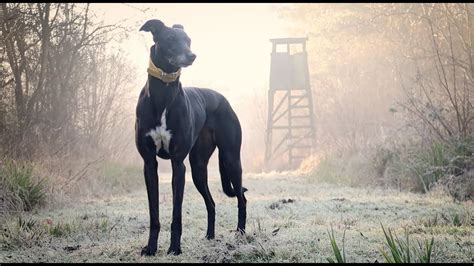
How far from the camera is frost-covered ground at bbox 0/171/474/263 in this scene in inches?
161

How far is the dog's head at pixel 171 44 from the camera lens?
179 inches

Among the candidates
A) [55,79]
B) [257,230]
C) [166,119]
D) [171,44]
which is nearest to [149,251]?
[166,119]

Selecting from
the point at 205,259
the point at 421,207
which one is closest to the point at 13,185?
the point at 205,259

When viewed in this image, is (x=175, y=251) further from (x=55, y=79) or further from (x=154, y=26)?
(x=55, y=79)

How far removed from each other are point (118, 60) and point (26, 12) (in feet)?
17.5

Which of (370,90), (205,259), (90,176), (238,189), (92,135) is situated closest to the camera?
(205,259)

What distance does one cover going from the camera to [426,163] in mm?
8828

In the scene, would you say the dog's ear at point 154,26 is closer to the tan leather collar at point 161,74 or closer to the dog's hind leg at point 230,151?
the tan leather collar at point 161,74

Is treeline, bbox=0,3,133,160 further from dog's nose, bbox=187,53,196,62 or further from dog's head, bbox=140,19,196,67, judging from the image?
dog's nose, bbox=187,53,196,62

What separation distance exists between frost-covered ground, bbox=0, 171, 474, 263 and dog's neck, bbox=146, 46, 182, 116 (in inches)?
47.2

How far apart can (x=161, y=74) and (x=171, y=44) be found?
0.28 metres

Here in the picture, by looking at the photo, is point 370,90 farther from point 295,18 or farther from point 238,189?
point 238,189

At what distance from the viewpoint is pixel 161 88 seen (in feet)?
14.9

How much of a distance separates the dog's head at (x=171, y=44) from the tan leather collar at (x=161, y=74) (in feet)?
0.30
